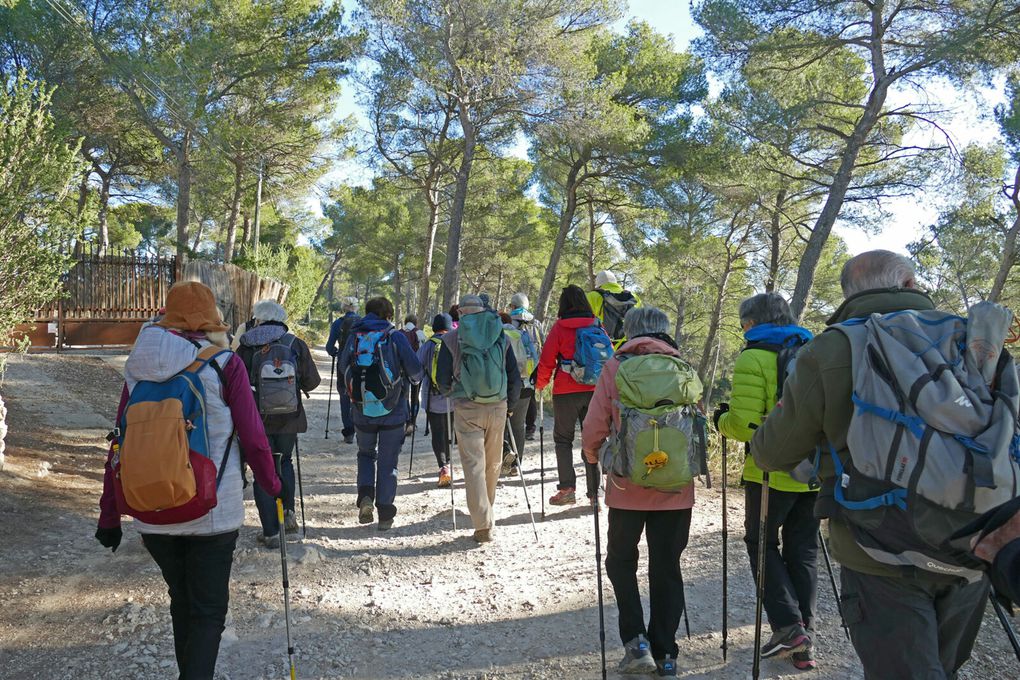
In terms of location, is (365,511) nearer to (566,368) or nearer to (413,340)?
(566,368)

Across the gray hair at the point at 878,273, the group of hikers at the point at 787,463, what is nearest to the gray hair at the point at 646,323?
the group of hikers at the point at 787,463

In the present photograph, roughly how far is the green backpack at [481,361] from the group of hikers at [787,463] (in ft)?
5.07

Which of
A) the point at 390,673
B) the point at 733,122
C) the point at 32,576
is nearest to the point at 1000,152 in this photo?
the point at 733,122

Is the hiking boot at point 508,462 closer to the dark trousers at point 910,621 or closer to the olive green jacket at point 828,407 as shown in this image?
the olive green jacket at point 828,407

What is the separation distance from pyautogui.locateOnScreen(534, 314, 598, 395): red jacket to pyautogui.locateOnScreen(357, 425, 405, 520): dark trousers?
135cm

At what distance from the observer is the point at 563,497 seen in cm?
620

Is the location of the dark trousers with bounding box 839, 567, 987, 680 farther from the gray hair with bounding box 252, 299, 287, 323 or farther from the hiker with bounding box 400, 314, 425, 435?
the hiker with bounding box 400, 314, 425, 435

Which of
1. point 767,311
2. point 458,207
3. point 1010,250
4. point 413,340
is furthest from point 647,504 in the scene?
point 1010,250

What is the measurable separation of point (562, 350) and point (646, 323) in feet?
8.26

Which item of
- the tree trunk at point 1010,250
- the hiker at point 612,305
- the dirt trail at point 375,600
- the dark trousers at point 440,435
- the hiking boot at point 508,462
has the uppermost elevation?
the tree trunk at point 1010,250

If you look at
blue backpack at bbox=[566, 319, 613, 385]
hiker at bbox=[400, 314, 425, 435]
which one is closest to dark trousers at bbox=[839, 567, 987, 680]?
blue backpack at bbox=[566, 319, 613, 385]

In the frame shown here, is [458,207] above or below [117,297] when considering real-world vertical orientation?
above

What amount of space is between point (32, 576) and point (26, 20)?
15.5m

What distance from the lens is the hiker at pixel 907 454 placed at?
5.81ft
